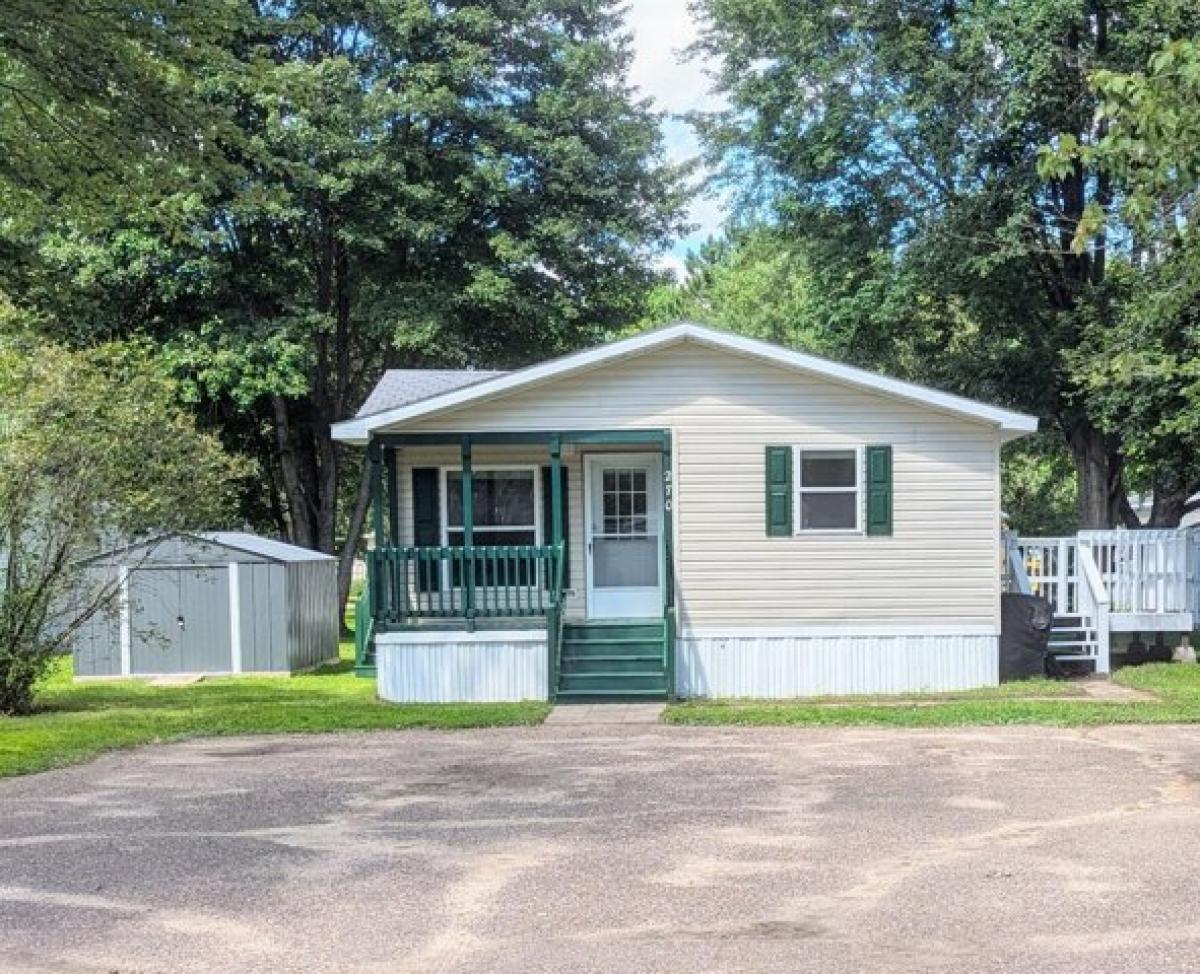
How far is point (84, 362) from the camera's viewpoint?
14398 millimetres

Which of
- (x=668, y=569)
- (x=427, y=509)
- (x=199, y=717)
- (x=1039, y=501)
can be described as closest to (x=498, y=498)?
(x=427, y=509)

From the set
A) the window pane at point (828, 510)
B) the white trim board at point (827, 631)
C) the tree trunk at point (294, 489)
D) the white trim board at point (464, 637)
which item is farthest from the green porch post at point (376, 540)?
the tree trunk at point (294, 489)

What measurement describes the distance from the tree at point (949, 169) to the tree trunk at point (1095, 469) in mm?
35

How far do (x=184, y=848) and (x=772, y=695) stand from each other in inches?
338

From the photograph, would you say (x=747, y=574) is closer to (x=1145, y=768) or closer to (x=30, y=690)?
(x=1145, y=768)

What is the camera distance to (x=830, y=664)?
14.0 metres

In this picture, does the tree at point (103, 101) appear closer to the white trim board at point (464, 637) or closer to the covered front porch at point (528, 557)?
the covered front porch at point (528, 557)

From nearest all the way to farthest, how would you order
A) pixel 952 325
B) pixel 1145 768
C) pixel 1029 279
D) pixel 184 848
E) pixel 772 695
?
pixel 184 848, pixel 1145 768, pixel 772 695, pixel 1029 279, pixel 952 325

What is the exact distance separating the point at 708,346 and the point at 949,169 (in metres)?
8.66

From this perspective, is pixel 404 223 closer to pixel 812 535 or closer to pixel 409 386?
pixel 409 386

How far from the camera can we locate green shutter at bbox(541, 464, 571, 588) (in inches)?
595

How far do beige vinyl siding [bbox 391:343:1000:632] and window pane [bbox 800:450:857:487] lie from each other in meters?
0.19

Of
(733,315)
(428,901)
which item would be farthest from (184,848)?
(733,315)

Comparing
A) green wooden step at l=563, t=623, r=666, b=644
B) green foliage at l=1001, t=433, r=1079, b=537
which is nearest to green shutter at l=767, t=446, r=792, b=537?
green wooden step at l=563, t=623, r=666, b=644
